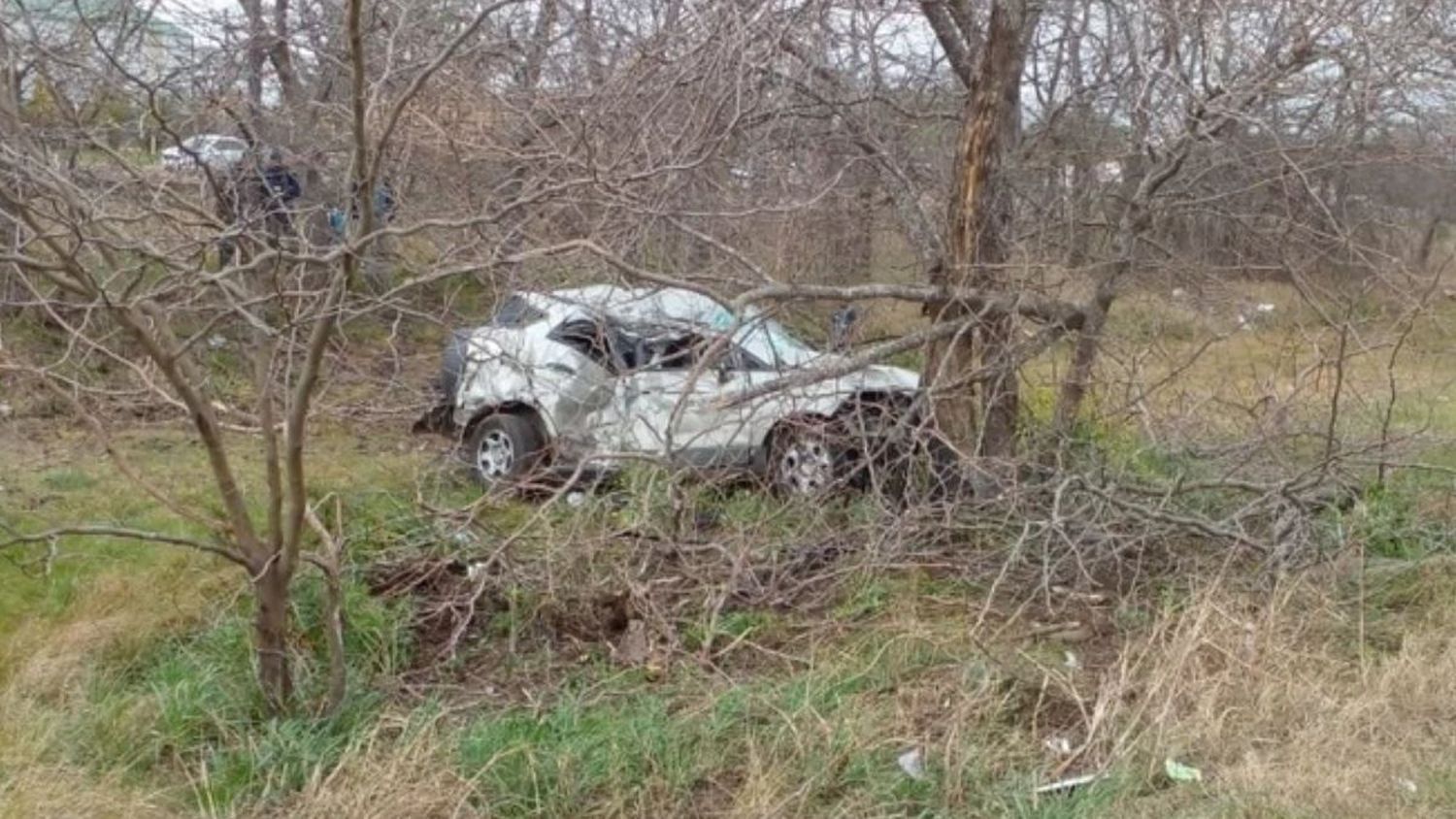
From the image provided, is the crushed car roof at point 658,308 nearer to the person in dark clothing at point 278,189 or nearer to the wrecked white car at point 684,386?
the wrecked white car at point 684,386

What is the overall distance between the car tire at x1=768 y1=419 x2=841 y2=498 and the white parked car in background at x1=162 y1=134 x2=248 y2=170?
9.98ft

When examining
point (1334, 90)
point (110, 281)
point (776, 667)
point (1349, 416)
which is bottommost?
point (776, 667)

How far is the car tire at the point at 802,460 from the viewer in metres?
7.18

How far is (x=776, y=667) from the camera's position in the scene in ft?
18.8

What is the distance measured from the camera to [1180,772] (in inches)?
180

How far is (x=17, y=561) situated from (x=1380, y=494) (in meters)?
6.89

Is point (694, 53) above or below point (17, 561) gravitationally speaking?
above

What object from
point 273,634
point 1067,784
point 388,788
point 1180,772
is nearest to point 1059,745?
point 1067,784

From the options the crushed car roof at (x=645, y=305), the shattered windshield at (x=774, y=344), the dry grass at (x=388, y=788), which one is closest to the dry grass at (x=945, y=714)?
the dry grass at (x=388, y=788)

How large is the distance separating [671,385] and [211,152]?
250cm

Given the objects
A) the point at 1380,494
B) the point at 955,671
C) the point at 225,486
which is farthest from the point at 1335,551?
the point at 225,486

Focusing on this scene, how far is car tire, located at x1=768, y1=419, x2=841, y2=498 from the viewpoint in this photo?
718cm

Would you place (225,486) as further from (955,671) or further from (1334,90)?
(1334,90)

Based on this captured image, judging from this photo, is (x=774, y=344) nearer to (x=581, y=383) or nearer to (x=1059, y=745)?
(x=581, y=383)
